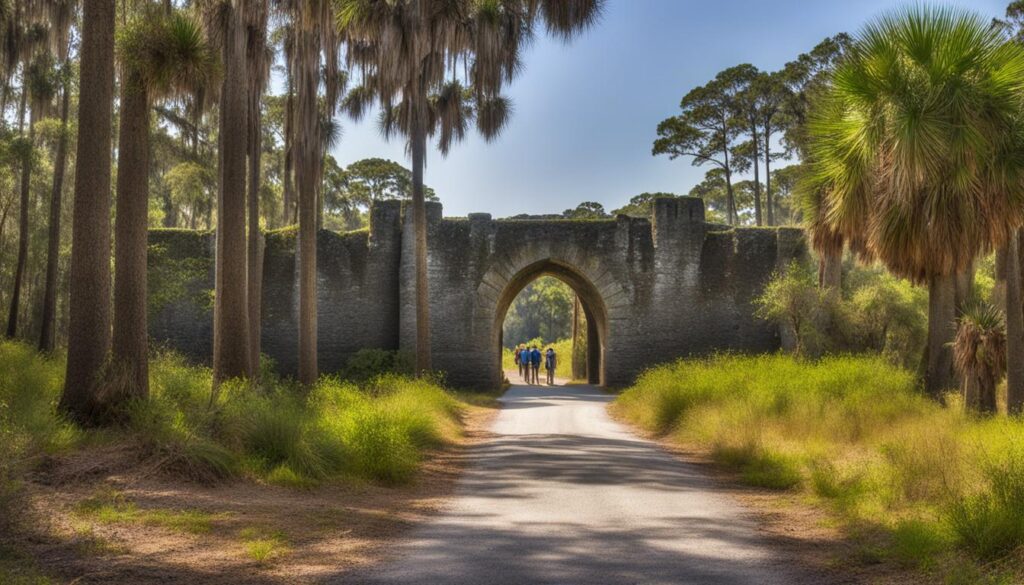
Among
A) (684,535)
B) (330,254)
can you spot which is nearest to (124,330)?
(684,535)

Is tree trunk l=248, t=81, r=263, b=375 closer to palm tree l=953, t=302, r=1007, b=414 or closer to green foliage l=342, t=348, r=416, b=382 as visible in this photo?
green foliage l=342, t=348, r=416, b=382

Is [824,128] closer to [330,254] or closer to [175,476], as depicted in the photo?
[175,476]

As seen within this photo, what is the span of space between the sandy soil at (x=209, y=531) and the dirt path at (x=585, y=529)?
1.42 feet

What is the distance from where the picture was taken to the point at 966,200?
1305 centimetres

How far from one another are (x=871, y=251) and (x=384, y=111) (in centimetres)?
1264

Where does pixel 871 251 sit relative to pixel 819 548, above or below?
above

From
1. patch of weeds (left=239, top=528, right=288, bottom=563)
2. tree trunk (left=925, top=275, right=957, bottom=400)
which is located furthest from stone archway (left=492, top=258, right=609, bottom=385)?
patch of weeds (left=239, top=528, right=288, bottom=563)

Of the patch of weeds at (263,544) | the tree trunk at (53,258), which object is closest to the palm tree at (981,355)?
the patch of weeds at (263,544)

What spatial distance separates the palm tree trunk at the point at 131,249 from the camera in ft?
36.6

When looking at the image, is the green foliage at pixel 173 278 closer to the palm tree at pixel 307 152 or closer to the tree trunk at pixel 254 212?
the tree trunk at pixel 254 212

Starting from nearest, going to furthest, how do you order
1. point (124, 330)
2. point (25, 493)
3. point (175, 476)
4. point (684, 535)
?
point (25, 493), point (684, 535), point (175, 476), point (124, 330)

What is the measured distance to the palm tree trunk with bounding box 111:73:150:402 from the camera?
439 inches

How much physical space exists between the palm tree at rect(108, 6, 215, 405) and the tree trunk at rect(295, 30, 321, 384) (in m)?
6.54

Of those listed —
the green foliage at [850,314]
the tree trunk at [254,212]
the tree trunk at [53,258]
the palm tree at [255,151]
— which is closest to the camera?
the palm tree at [255,151]
